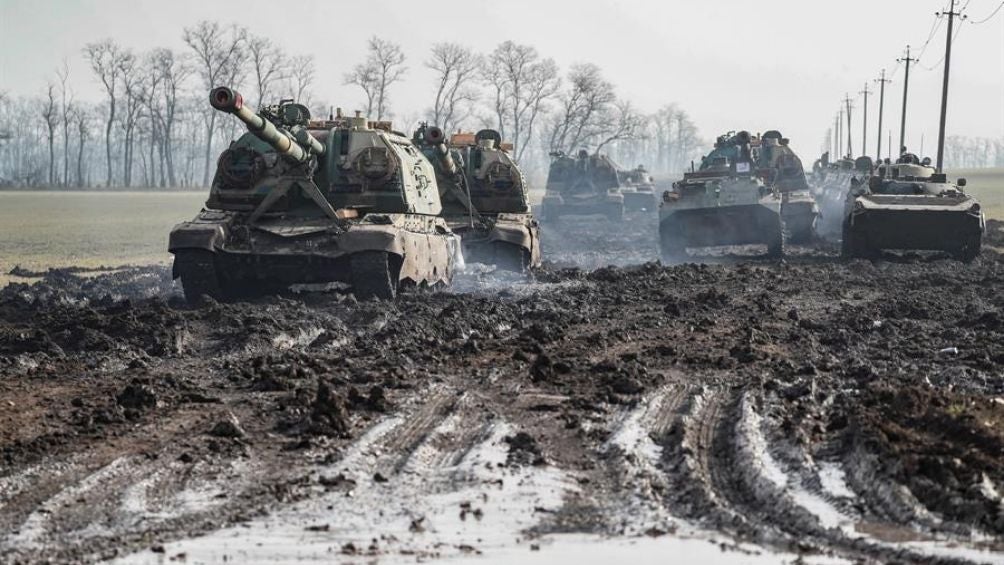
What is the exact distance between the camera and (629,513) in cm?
627

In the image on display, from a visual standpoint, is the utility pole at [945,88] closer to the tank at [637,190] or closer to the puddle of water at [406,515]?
the tank at [637,190]

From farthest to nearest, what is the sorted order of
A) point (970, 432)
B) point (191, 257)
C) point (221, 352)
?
1. point (191, 257)
2. point (221, 352)
3. point (970, 432)

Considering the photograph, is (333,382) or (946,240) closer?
(333,382)

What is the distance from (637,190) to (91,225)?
1803cm

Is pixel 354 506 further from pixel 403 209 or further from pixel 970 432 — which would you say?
pixel 403 209

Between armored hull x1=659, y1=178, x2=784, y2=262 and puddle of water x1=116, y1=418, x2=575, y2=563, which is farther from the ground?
armored hull x1=659, y1=178, x2=784, y2=262

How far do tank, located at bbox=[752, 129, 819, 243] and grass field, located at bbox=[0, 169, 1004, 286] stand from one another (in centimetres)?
1308

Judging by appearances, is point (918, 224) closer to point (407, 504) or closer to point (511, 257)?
point (511, 257)

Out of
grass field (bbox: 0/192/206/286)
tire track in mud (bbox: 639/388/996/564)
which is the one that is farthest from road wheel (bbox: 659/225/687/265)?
tire track in mud (bbox: 639/388/996/564)

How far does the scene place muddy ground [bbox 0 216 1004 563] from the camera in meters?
5.89

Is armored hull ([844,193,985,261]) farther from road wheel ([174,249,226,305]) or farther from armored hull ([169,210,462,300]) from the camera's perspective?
road wheel ([174,249,226,305])

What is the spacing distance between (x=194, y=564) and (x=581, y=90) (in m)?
80.9

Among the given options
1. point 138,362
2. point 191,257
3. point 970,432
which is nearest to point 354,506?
point 970,432

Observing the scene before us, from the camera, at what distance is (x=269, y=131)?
15586mm
